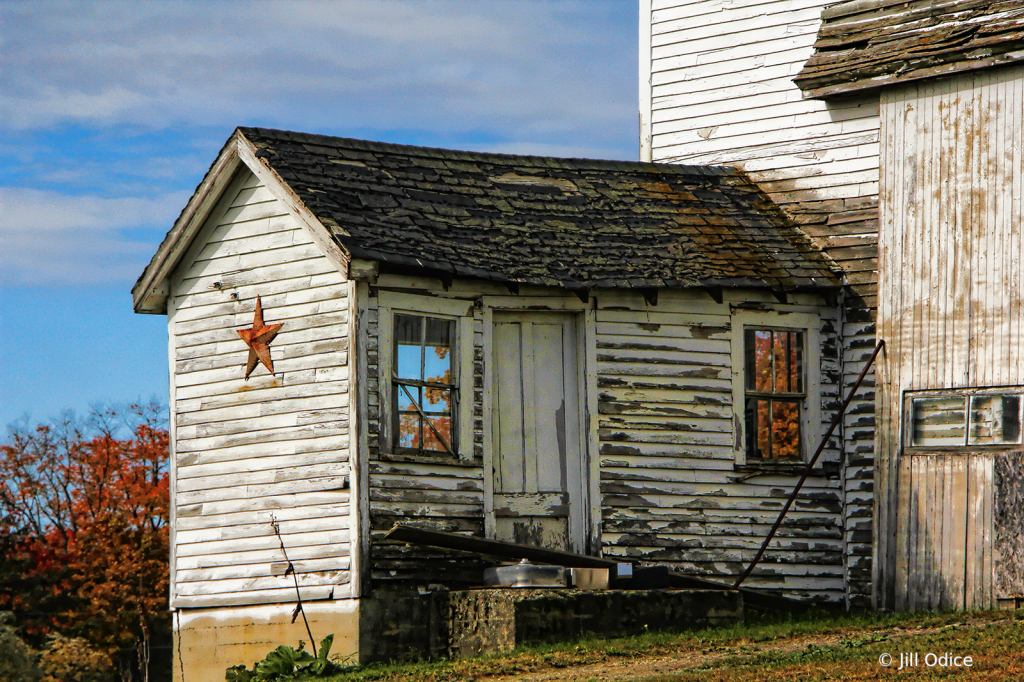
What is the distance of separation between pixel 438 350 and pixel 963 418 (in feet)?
19.8

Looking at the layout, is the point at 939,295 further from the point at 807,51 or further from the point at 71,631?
the point at 71,631

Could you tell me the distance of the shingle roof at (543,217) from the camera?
1555 cm

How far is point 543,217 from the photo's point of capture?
16.9 meters

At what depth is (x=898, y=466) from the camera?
16.1 meters

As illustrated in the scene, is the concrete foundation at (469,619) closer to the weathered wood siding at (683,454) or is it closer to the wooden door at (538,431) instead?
the weathered wood siding at (683,454)

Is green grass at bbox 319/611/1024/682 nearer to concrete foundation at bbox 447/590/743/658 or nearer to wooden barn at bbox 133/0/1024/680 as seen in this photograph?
concrete foundation at bbox 447/590/743/658

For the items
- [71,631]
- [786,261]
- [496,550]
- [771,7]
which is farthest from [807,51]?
[71,631]

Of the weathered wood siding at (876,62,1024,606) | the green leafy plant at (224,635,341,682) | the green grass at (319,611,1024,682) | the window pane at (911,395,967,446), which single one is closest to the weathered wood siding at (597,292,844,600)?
the weathered wood siding at (876,62,1024,606)

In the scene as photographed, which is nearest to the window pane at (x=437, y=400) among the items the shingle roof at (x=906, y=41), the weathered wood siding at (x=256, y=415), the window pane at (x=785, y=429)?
the weathered wood siding at (x=256, y=415)

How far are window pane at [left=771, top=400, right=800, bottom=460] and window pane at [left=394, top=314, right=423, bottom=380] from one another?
4.60 meters

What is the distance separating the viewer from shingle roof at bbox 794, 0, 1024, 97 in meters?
16.1

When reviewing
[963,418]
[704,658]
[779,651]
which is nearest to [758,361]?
[963,418]

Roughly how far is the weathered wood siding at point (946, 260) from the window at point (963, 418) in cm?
14

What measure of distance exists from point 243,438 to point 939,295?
327 inches
